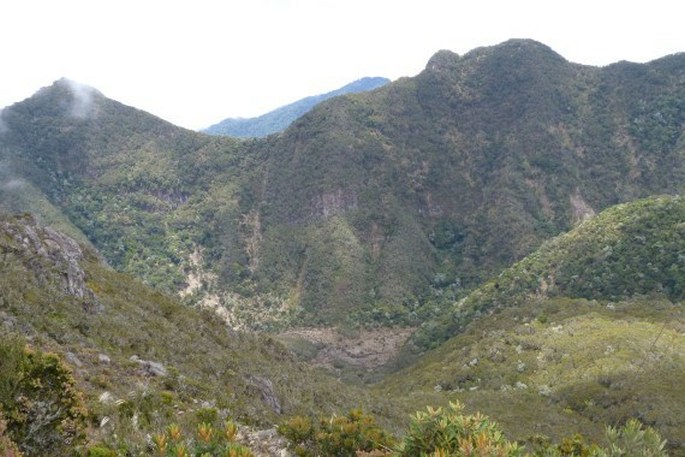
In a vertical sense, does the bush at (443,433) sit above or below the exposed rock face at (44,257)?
below

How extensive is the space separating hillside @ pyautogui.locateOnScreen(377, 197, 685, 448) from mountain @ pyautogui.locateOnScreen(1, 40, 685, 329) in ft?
123

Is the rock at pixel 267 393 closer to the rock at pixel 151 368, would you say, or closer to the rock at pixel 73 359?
the rock at pixel 151 368

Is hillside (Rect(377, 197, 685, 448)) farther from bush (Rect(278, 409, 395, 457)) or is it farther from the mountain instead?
the mountain

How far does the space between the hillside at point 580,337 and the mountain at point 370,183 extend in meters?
37.6

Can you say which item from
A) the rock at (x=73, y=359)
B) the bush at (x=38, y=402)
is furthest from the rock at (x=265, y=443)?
the rock at (x=73, y=359)

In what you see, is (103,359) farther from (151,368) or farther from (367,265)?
(367,265)

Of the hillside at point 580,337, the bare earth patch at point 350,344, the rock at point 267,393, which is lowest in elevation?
the bare earth patch at point 350,344

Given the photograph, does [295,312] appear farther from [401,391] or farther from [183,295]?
[401,391]

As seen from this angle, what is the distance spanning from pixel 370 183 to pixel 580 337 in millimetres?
105689

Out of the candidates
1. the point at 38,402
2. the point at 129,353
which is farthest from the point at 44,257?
the point at 38,402

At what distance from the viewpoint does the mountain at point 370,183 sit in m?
149

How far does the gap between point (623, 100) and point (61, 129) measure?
203009mm

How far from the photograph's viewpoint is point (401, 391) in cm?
7338

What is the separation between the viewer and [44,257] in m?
32.5
